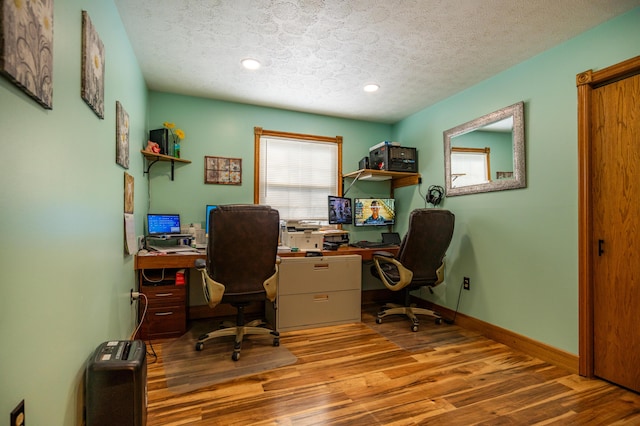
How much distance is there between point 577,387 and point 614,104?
1.82 m

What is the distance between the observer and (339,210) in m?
3.79

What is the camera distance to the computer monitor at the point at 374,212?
396 centimetres

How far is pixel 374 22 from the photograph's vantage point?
2.05 m

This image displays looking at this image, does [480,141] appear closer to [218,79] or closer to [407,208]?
[407,208]

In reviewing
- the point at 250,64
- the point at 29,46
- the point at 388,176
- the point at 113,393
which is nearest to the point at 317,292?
the point at 388,176

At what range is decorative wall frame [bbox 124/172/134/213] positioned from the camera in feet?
7.06

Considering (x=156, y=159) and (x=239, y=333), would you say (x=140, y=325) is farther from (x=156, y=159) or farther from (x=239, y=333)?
(x=156, y=159)

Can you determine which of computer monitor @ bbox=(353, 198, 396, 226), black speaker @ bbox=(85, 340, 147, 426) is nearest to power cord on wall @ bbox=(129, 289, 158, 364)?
black speaker @ bbox=(85, 340, 147, 426)

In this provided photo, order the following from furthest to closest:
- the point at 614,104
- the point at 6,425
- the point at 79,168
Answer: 1. the point at 614,104
2. the point at 79,168
3. the point at 6,425

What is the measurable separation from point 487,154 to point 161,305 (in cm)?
320

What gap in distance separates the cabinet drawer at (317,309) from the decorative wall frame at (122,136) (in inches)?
66.2

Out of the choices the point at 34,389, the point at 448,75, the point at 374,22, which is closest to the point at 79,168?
the point at 34,389

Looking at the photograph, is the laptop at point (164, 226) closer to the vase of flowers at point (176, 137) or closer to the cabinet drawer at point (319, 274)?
the vase of flowers at point (176, 137)

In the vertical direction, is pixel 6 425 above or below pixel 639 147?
below
